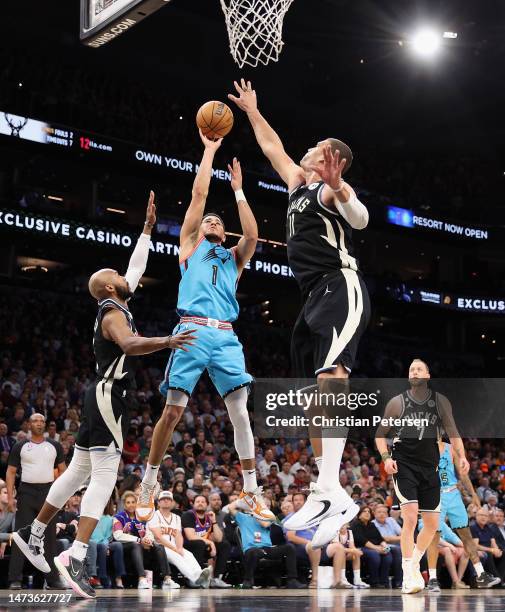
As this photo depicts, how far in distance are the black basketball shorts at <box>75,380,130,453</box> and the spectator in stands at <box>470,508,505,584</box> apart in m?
8.44

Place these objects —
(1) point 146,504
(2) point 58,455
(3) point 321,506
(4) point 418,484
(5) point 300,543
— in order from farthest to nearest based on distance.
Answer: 1. (5) point 300,543
2. (2) point 58,455
3. (4) point 418,484
4. (1) point 146,504
5. (3) point 321,506

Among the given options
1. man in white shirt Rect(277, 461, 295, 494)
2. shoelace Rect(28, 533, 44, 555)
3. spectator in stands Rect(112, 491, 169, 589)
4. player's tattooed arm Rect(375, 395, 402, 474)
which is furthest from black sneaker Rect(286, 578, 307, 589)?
shoelace Rect(28, 533, 44, 555)

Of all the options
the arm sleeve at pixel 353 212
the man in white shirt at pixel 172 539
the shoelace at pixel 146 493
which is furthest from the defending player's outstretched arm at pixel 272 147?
the man in white shirt at pixel 172 539

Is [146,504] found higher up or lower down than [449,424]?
lower down

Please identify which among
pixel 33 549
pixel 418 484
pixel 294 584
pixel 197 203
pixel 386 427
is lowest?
pixel 294 584

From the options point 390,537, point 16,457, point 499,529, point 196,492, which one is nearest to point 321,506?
point 16,457

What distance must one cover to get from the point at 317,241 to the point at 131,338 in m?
1.67

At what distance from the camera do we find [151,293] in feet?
96.2

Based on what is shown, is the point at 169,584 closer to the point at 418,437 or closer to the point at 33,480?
the point at 33,480

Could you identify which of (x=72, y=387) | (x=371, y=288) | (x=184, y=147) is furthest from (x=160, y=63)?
(x=72, y=387)

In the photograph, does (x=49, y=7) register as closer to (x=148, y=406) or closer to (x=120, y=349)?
(x=148, y=406)

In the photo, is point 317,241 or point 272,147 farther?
point 272,147

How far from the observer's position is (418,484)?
8.98 metres

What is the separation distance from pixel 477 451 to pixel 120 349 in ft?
57.3
